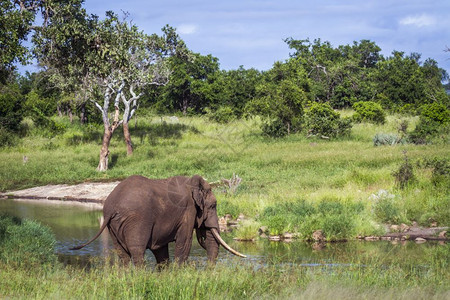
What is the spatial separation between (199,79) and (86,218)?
41537mm

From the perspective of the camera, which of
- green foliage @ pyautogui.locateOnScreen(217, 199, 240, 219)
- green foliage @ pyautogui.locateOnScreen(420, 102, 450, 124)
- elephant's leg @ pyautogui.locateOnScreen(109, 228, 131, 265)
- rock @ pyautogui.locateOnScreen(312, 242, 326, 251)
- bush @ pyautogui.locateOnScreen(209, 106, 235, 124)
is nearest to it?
elephant's leg @ pyautogui.locateOnScreen(109, 228, 131, 265)

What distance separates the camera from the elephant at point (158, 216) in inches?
392

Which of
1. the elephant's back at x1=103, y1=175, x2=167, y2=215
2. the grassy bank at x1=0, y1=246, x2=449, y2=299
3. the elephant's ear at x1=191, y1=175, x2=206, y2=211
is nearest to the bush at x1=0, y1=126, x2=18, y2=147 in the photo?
the elephant's ear at x1=191, y1=175, x2=206, y2=211

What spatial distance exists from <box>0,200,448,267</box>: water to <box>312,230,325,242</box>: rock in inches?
25.2

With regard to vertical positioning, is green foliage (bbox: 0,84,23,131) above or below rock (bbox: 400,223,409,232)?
above

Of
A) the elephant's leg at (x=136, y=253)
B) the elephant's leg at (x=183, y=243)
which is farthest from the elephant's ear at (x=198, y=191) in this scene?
the elephant's leg at (x=136, y=253)

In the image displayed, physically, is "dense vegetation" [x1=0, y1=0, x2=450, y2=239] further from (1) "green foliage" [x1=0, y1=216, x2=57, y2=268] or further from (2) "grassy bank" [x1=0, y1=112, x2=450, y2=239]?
(1) "green foliage" [x1=0, y1=216, x2=57, y2=268]

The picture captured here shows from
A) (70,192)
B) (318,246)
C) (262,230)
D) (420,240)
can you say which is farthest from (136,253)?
(70,192)

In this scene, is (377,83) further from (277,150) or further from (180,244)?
(180,244)

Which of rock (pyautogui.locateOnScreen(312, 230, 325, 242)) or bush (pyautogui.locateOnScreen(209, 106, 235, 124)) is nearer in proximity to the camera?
rock (pyautogui.locateOnScreen(312, 230, 325, 242))

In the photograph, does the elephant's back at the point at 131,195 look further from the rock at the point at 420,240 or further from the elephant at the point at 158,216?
the rock at the point at 420,240

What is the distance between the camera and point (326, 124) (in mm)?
40438

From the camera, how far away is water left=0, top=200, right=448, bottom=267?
1325 cm

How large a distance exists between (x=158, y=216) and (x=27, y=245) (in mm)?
3747
